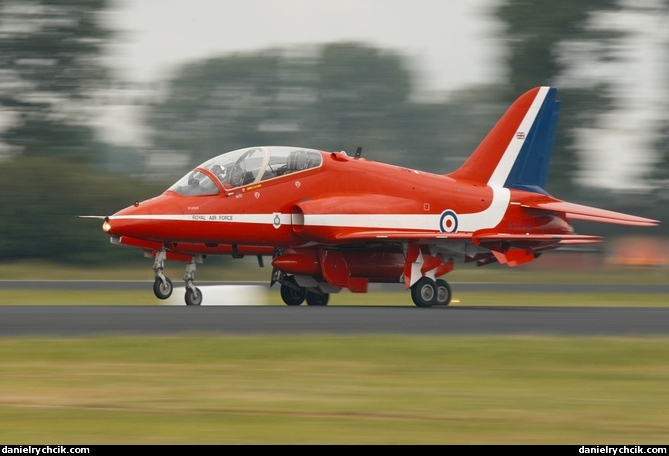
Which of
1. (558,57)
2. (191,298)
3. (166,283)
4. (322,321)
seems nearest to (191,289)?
(191,298)

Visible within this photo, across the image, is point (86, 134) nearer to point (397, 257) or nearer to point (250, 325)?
point (397, 257)

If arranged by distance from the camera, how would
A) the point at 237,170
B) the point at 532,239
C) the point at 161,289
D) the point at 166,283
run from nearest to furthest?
the point at 161,289 → the point at 166,283 → the point at 532,239 → the point at 237,170

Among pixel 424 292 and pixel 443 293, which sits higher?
pixel 443 293

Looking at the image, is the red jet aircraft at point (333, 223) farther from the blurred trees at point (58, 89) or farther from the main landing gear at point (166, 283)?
the blurred trees at point (58, 89)

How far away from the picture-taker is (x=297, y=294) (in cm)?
2252

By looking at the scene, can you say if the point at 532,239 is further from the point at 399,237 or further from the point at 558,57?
the point at 558,57

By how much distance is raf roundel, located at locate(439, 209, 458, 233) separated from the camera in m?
22.6

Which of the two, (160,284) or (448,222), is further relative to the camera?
(448,222)

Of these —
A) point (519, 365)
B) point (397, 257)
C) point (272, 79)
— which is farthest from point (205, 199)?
point (272, 79)

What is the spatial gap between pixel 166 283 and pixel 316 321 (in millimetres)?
4387

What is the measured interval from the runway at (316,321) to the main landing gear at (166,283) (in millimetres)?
1172

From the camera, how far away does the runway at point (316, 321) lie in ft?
51.1

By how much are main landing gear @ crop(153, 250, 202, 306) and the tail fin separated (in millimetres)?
6120

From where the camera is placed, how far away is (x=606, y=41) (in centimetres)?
5478
